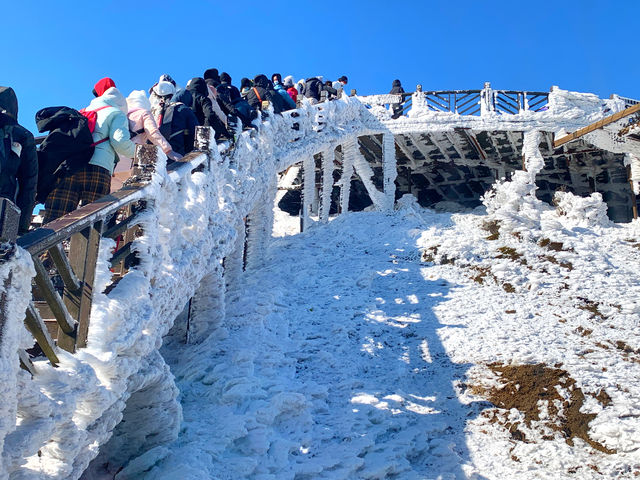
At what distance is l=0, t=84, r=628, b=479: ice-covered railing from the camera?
9.21 feet

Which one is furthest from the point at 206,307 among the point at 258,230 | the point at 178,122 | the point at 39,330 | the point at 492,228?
the point at 492,228

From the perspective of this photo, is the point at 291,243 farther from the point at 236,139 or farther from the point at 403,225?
the point at 236,139

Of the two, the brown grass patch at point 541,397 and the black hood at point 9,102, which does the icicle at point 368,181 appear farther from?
the black hood at point 9,102

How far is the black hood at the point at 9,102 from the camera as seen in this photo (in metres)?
4.64

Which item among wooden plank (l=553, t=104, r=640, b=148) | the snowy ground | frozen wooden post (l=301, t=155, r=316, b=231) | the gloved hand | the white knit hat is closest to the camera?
the snowy ground

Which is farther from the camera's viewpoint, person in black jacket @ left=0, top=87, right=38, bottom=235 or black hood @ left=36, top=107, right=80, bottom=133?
Answer: black hood @ left=36, top=107, right=80, bottom=133

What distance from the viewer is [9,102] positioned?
4707 mm

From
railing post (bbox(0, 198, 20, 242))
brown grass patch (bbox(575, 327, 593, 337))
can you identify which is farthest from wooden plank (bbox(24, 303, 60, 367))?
brown grass patch (bbox(575, 327, 593, 337))

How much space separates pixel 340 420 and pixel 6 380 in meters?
4.06

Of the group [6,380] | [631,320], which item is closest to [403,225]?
[631,320]

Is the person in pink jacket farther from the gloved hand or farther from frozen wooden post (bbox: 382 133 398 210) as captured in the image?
frozen wooden post (bbox: 382 133 398 210)

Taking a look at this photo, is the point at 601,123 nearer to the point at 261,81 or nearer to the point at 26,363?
the point at 261,81

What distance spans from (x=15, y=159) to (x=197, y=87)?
3820 millimetres

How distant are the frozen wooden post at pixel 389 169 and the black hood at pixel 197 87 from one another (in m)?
9.91
